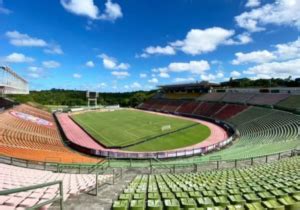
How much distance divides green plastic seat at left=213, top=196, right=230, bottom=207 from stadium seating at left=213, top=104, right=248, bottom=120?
4814 centimetres

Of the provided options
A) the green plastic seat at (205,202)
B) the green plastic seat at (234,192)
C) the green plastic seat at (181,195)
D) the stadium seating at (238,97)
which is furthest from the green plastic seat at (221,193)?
the stadium seating at (238,97)

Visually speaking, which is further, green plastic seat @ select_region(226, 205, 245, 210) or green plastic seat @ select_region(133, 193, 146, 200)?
green plastic seat @ select_region(133, 193, 146, 200)

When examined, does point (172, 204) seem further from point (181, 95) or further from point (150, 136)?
point (181, 95)

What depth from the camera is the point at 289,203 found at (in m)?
6.72

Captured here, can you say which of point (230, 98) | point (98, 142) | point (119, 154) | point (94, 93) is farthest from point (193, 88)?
point (119, 154)

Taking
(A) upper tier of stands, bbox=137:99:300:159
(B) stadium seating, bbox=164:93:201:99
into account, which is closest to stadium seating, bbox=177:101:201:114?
(A) upper tier of stands, bbox=137:99:300:159

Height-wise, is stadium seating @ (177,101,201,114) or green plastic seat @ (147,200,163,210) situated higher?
stadium seating @ (177,101,201,114)

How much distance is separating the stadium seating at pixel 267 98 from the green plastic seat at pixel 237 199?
46911mm

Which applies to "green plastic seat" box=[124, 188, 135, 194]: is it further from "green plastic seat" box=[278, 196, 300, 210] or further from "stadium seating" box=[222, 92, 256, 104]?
"stadium seating" box=[222, 92, 256, 104]

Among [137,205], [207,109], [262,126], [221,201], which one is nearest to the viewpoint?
[137,205]

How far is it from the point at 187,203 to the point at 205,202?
539 mm

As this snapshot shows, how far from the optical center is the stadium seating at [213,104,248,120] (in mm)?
53825

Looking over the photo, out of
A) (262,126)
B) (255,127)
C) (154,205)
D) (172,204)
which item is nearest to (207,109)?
(255,127)

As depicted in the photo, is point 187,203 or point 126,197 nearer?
point 187,203
